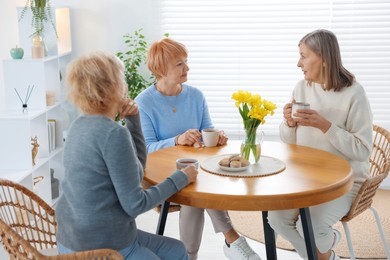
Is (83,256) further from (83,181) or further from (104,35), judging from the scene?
(104,35)

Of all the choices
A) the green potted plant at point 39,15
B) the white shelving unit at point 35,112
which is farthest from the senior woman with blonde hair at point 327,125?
the green potted plant at point 39,15

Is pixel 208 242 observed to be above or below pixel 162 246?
below

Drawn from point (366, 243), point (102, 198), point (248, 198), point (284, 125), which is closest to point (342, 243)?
point (366, 243)

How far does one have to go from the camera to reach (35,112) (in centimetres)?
410

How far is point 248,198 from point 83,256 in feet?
1.97

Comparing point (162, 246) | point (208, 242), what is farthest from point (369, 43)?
point (162, 246)

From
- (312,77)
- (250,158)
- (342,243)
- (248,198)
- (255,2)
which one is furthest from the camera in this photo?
(255,2)

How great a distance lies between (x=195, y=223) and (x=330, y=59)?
1020 millimetres

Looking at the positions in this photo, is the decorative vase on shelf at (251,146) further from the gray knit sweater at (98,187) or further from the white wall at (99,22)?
the white wall at (99,22)

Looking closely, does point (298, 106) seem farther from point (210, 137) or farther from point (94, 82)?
point (94, 82)

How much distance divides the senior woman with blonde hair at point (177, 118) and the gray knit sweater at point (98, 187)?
36.0 inches

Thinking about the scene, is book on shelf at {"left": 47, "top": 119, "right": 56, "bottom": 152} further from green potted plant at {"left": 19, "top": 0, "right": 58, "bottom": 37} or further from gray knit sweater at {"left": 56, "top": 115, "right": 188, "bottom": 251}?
gray knit sweater at {"left": 56, "top": 115, "right": 188, "bottom": 251}

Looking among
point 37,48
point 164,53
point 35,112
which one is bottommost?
point 35,112

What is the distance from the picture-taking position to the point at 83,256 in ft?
6.38
